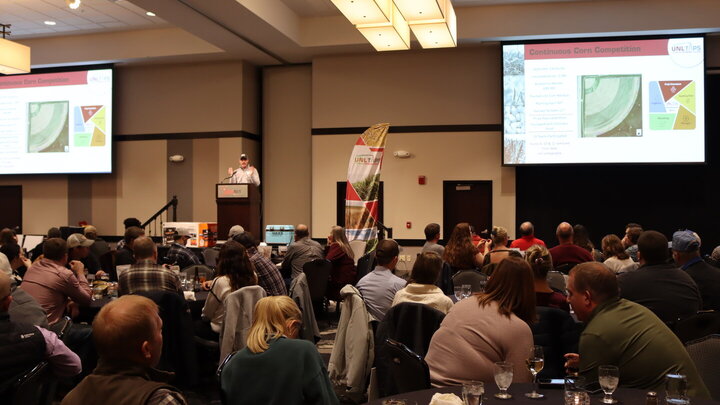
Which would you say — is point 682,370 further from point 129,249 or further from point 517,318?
point 129,249

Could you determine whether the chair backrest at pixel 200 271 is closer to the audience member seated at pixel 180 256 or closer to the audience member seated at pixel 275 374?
the audience member seated at pixel 180 256

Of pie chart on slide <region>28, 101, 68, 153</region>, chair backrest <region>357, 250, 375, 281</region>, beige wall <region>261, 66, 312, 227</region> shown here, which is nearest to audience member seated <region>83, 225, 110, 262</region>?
chair backrest <region>357, 250, 375, 281</region>

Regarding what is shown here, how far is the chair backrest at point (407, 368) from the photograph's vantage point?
2.68 meters

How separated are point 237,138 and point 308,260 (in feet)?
18.4

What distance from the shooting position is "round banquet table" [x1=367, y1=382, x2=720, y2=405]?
231cm

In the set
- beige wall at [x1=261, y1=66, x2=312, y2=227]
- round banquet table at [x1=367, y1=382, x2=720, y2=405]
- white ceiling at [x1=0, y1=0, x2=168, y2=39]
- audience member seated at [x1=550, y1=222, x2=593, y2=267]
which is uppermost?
white ceiling at [x1=0, y1=0, x2=168, y2=39]

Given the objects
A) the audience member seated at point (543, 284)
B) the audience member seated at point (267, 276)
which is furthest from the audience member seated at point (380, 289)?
the audience member seated at point (543, 284)

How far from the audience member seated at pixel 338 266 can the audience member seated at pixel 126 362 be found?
642cm

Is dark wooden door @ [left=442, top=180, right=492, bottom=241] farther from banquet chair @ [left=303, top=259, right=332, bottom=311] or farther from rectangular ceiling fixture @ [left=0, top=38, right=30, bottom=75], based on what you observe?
rectangular ceiling fixture @ [left=0, top=38, right=30, bottom=75]

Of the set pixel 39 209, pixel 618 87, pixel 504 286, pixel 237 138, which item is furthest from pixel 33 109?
pixel 504 286

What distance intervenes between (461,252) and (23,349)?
170 inches

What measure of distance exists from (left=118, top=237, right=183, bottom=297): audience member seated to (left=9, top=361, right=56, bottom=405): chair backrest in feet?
4.95

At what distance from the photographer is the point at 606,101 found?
11109mm

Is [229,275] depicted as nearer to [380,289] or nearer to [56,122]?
[380,289]
